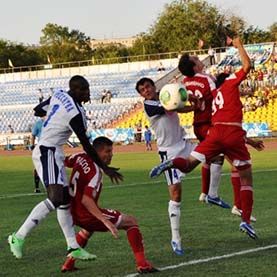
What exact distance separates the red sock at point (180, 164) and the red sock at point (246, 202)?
38.0 inches

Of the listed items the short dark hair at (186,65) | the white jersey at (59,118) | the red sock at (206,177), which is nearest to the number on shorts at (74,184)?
the white jersey at (59,118)

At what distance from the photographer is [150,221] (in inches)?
478

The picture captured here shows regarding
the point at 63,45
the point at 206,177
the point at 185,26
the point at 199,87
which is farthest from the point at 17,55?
the point at 199,87

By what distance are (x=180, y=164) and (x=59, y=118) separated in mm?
1731

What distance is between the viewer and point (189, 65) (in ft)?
33.5

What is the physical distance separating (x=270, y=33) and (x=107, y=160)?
8966 centimetres

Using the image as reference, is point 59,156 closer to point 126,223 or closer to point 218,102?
point 126,223

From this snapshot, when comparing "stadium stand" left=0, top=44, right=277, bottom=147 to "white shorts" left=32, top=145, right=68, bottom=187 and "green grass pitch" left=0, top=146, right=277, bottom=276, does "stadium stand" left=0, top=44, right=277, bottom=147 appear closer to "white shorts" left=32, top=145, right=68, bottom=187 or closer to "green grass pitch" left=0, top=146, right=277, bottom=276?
"green grass pitch" left=0, top=146, right=277, bottom=276

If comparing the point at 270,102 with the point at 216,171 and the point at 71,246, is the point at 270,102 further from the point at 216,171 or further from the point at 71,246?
the point at 71,246

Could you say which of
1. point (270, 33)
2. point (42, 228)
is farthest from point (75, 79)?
point (270, 33)

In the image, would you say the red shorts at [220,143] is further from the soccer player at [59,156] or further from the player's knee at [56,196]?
the player's knee at [56,196]

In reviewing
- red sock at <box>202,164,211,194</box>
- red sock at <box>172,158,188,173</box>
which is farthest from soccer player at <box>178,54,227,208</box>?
red sock at <box>202,164,211,194</box>

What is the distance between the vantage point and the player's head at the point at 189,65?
33.4 feet

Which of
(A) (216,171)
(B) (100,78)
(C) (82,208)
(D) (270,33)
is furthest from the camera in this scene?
(D) (270,33)
